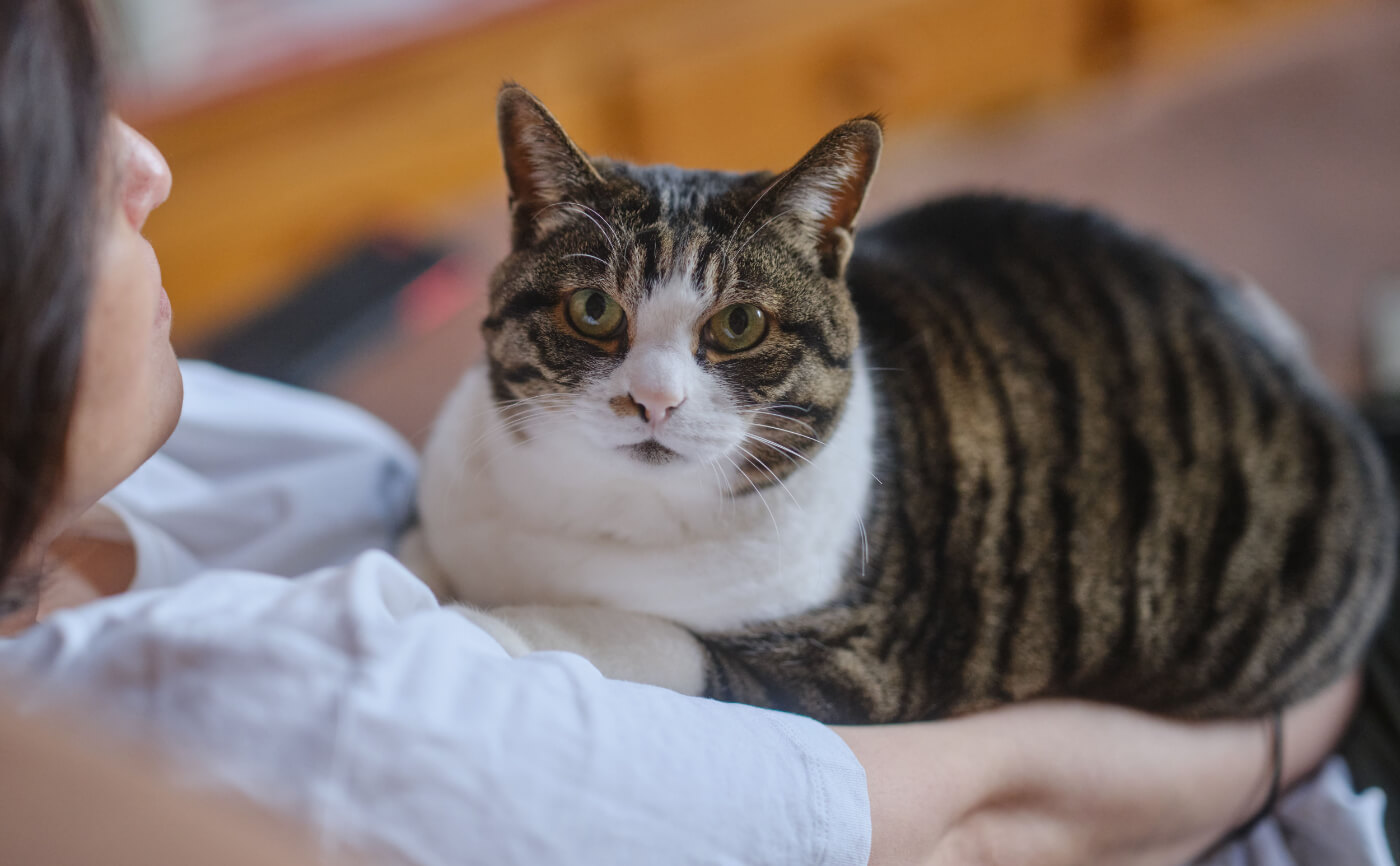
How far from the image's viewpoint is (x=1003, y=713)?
94 centimetres

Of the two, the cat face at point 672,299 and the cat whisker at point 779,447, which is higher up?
the cat face at point 672,299

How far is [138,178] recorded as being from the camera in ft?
2.24

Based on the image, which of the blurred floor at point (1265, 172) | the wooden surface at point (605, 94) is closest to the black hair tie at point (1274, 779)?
the blurred floor at point (1265, 172)

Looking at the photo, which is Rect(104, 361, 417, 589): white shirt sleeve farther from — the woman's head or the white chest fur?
the woman's head

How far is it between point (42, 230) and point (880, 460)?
0.74m

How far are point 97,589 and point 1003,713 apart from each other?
0.89m

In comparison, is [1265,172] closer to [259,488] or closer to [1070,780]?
[1070,780]

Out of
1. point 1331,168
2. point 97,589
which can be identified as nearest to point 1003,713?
point 97,589

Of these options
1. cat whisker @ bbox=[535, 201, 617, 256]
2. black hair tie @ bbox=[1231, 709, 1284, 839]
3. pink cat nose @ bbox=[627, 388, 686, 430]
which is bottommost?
black hair tie @ bbox=[1231, 709, 1284, 839]

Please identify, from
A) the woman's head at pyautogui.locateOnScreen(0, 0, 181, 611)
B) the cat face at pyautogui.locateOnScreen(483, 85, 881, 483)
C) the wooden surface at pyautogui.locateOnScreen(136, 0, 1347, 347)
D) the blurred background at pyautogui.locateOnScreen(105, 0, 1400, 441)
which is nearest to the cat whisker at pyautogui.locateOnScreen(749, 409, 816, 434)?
the cat face at pyautogui.locateOnScreen(483, 85, 881, 483)

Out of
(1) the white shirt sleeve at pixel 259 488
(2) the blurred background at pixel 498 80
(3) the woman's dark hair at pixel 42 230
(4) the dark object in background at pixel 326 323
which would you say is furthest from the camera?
(2) the blurred background at pixel 498 80

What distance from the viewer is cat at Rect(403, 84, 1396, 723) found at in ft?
2.72

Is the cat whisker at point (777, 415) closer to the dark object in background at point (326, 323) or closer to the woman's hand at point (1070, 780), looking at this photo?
the woman's hand at point (1070, 780)

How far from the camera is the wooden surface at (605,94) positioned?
280 cm
